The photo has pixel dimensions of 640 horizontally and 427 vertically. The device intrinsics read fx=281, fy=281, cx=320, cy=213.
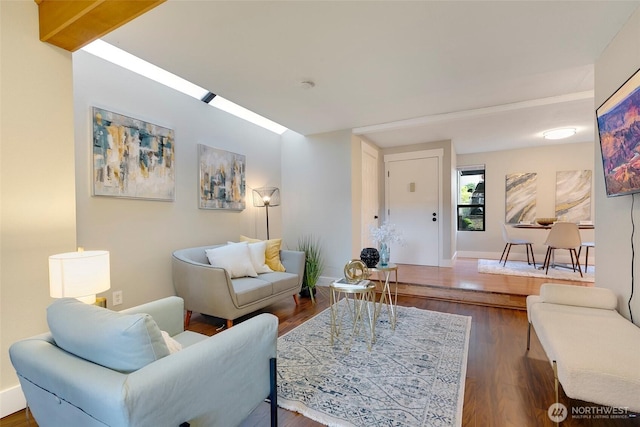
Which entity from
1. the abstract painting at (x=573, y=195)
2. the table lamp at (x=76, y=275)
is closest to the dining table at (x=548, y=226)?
the abstract painting at (x=573, y=195)

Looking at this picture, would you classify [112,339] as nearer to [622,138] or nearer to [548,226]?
[622,138]

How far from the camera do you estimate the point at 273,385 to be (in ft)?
4.56

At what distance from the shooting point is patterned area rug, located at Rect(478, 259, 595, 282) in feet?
13.9

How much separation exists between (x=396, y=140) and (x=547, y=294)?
3.47m

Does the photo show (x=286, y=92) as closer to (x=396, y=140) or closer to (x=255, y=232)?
(x=255, y=232)

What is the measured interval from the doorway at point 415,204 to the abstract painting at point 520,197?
1.99 meters

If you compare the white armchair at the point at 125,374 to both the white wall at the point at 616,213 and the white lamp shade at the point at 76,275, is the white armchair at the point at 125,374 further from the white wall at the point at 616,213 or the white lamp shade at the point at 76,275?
the white wall at the point at 616,213

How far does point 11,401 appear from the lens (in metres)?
1.63

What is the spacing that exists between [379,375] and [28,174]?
8.29ft

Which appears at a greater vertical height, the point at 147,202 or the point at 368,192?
the point at 368,192

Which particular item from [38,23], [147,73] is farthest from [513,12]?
[147,73]

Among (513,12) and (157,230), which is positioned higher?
(513,12)

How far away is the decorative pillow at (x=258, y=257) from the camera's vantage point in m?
3.23

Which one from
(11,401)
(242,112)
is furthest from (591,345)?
(242,112)
